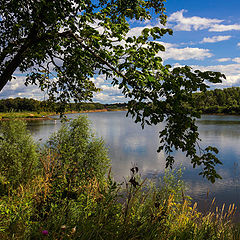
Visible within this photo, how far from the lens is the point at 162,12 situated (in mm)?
6227

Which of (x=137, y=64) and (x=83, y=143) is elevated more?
(x=137, y=64)

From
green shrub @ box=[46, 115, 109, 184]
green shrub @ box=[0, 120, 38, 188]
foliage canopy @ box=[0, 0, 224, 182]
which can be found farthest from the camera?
green shrub @ box=[46, 115, 109, 184]

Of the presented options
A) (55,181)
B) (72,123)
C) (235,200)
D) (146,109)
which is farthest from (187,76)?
(72,123)

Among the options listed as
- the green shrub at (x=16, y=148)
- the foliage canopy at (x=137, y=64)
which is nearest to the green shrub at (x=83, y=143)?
the green shrub at (x=16, y=148)

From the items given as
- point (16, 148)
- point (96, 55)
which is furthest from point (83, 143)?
point (96, 55)

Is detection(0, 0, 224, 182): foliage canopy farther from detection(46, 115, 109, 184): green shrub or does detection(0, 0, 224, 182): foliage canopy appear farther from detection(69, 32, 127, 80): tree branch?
detection(46, 115, 109, 184): green shrub

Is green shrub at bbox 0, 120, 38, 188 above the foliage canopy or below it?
below

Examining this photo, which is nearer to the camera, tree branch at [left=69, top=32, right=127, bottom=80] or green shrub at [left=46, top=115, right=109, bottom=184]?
tree branch at [left=69, top=32, right=127, bottom=80]

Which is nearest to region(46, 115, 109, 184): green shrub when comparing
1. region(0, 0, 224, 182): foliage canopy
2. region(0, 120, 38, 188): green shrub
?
region(0, 120, 38, 188): green shrub

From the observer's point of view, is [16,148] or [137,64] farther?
[16,148]

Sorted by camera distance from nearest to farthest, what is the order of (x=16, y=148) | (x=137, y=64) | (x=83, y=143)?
(x=137, y=64), (x=16, y=148), (x=83, y=143)

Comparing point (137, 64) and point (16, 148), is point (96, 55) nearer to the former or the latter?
point (137, 64)

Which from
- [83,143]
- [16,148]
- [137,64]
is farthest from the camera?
[83,143]

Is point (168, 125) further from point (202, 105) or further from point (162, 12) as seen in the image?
point (162, 12)
